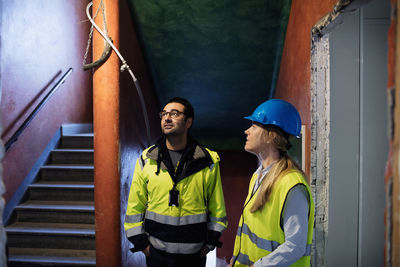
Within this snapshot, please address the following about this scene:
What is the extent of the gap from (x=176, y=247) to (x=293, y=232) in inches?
34.3

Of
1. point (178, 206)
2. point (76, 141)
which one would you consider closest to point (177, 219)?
point (178, 206)

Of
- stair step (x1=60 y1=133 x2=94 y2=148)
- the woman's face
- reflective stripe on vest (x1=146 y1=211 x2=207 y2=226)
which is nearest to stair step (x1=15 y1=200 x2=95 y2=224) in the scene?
stair step (x1=60 y1=133 x2=94 y2=148)

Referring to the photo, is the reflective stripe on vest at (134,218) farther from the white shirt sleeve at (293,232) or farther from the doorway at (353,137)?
the doorway at (353,137)

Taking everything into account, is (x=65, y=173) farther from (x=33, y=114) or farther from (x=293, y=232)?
(x=293, y=232)

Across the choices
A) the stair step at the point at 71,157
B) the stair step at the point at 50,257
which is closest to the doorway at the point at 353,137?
the stair step at the point at 50,257

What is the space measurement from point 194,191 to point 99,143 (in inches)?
37.1

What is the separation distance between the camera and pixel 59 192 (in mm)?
3438

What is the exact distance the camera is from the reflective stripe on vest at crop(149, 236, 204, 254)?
1.71m

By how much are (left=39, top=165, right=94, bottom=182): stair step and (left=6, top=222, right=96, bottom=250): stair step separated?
0.80 meters

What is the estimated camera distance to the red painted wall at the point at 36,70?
3.11 meters

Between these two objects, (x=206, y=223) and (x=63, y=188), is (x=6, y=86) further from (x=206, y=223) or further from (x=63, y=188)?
(x=206, y=223)

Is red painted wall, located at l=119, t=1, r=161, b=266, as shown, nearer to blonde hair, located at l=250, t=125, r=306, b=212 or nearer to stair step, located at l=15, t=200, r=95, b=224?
stair step, located at l=15, t=200, r=95, b=224

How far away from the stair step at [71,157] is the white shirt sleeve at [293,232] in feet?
10.9

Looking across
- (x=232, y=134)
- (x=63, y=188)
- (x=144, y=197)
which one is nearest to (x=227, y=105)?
(x=232, y=134)
